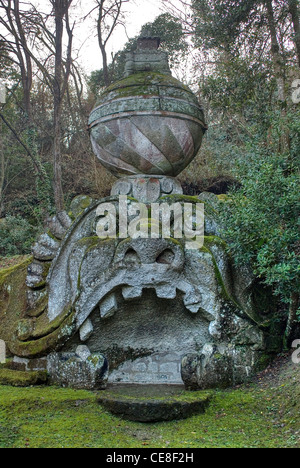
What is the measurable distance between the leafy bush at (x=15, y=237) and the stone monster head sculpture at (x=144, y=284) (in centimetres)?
724

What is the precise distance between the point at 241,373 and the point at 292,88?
5.12 m

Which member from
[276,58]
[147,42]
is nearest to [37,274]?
[147,42]

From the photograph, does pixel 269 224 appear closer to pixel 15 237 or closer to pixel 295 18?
pixel 295 18

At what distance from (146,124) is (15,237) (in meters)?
7.94

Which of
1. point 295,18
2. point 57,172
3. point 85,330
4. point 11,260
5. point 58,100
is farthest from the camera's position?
point 58,100

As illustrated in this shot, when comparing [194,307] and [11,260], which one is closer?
[194,307]

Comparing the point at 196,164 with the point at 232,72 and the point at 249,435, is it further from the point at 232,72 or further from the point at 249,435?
the point at 249,435

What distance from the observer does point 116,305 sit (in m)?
4.34

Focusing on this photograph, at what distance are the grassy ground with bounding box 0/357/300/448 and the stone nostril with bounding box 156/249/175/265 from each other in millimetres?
1146

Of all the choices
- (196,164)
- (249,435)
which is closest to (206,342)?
(249,435)

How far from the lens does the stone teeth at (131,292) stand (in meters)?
4.25

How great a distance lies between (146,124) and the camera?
5004 mm

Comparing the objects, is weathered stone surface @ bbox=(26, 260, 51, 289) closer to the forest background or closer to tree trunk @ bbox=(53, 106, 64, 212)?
the forest background

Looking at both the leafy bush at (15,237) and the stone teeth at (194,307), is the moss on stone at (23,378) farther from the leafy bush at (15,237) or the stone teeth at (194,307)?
the leafy bush at (15,237)
